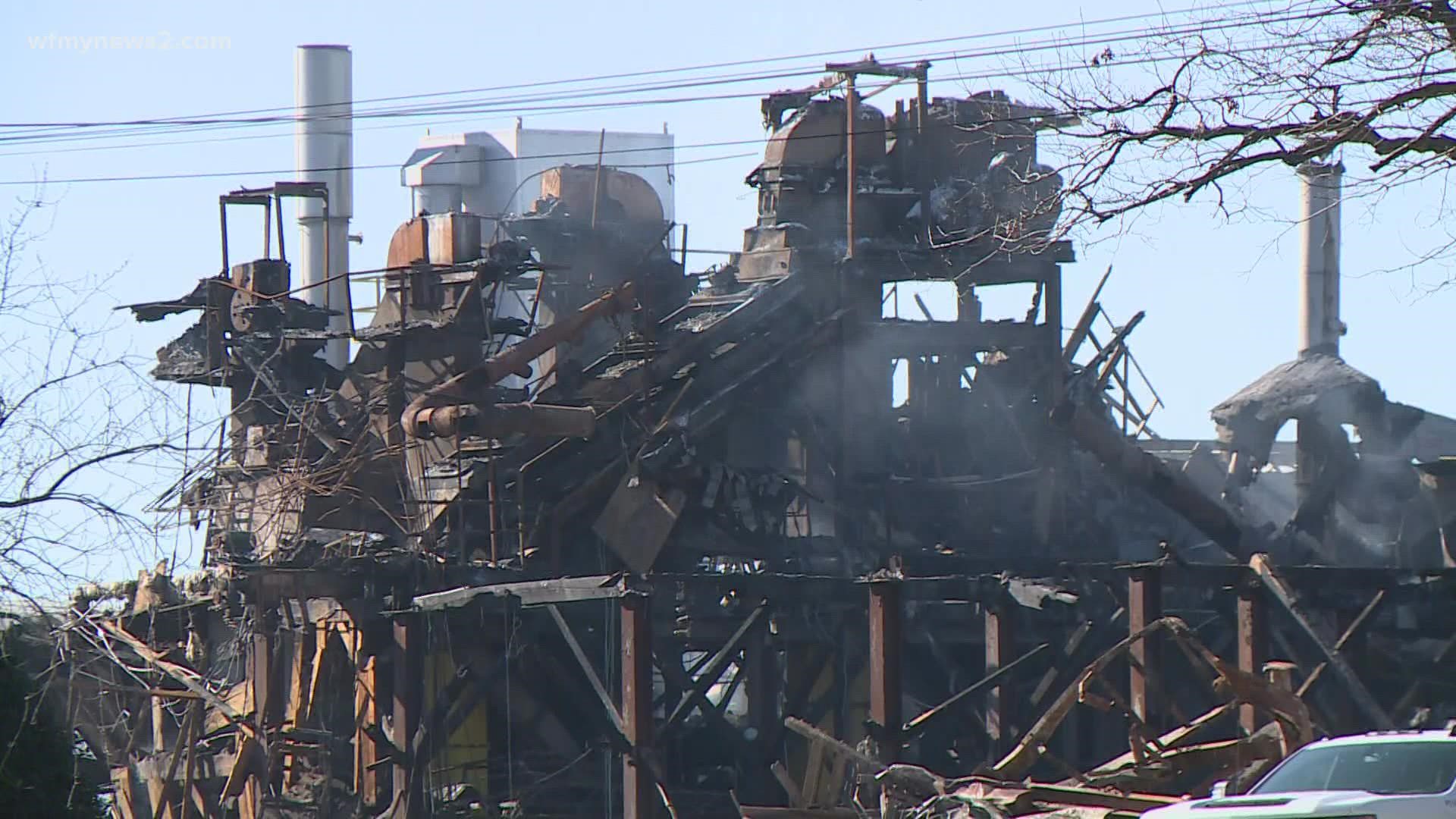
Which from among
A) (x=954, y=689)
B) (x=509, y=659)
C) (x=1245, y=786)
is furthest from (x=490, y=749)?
(x=1245, y=786)

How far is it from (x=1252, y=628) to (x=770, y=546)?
8261 mm

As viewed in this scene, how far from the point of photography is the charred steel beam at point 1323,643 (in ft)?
71.2

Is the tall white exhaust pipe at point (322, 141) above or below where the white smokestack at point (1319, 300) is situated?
above

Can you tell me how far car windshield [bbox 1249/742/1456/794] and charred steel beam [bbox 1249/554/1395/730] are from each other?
27.5ft

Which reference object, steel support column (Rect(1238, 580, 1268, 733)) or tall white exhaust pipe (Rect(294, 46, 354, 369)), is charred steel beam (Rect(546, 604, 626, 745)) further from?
tall white exhaust pipe (Rect(294, 46, 354, 369))

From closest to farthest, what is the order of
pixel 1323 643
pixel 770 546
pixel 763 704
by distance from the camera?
1. pixel 1323 643
2. pixel 763 704
3. pixel 770 546

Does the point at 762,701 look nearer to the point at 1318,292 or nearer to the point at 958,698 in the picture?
the point at 958,698

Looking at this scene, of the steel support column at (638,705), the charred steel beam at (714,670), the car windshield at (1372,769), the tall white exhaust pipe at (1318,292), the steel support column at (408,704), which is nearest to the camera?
the car windshield at (1372,769)

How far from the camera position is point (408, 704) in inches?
951

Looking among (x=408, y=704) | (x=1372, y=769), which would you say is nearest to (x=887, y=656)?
(x=408, y=704)

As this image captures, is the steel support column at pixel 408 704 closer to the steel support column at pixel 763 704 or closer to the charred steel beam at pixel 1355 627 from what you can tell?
the steel support column at pixel 763 704

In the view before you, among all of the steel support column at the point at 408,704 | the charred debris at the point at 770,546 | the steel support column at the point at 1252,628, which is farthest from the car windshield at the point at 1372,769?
→ the steel support column at the point at 408,704

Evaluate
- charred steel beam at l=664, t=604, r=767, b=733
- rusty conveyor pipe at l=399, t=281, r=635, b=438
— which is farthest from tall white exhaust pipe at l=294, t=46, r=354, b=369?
charred steel beam at l=664, t=604, r=767, b=733

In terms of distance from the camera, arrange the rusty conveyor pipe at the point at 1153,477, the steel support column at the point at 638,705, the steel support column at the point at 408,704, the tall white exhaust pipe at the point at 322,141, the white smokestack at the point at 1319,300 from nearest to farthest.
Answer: the steel support column at the point at 638,705 < the steel support column at the point at 408,704 < the rusty conveyor pipe at the point at 1153,477 < the white smokestack at the point at 1319,300 < the tall white exhaust pipe at the point at 322,141
